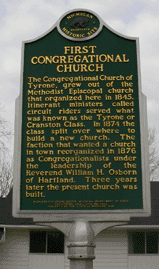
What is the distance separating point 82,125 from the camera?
7262mm

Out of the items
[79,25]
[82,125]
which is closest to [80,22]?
[79,25]

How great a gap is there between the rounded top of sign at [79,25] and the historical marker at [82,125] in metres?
0.02

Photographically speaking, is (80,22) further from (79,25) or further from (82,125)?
(82,125)

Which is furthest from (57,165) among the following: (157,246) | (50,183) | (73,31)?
(157,246)

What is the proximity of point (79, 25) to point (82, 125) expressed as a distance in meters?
2.52

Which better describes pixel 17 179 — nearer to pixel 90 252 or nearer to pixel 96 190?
pixel 96 190

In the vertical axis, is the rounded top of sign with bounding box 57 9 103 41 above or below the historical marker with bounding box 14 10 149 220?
above

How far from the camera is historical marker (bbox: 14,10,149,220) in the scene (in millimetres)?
6984

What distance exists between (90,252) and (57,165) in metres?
1.94

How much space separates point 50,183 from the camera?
7.07m

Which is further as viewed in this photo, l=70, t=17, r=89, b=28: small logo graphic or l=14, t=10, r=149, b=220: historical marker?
l=70, t=17, r=89, b=28: small logo graphic

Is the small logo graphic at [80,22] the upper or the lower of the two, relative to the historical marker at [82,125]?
upper

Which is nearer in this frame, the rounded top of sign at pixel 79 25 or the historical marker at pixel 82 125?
the historical marker at pixel 82 125

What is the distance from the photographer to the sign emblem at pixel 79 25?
792 cm
